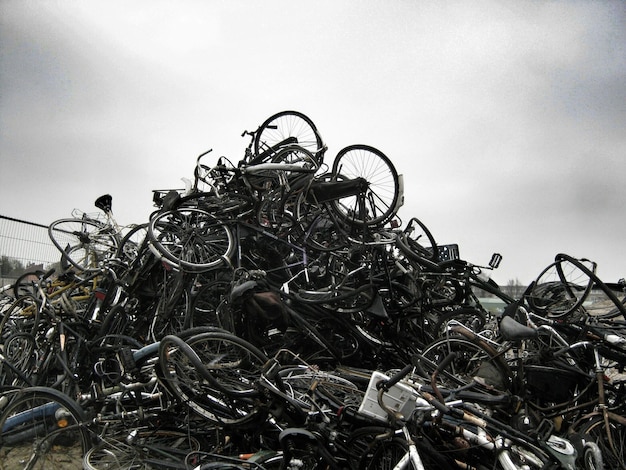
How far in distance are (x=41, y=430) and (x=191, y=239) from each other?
107 inches

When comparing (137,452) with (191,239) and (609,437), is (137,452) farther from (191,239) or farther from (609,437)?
(609,437)

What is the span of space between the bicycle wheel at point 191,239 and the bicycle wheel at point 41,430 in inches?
83.1

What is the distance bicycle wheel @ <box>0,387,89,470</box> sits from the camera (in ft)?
11.3

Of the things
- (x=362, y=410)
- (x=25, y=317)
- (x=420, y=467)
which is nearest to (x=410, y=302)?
(x=362, y=410)

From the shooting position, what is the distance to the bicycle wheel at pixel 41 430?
3451mm

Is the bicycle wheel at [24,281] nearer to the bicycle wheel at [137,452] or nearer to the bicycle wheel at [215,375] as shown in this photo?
the bicycle wheel at [137,452]

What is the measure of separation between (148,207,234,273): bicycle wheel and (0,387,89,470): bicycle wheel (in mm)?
2110

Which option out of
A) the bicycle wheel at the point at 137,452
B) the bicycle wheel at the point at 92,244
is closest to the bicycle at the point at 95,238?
the bicycle wheel at the point at 92,244

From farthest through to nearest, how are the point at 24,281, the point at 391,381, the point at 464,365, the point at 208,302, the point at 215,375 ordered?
the point at 24,281 → the point at 208,302 → the point at 464,365 → the point at 215,375 → the point at 391,381

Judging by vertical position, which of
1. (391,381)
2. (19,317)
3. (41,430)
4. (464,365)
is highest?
(391,381)

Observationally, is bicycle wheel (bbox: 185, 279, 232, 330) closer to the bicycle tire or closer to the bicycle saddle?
the bicycle tire

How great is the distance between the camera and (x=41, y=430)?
11.4 ft

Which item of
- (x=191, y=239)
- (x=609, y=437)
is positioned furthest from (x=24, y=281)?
(x=609, y=437)

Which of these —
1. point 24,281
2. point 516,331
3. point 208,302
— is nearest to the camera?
point 516,331
